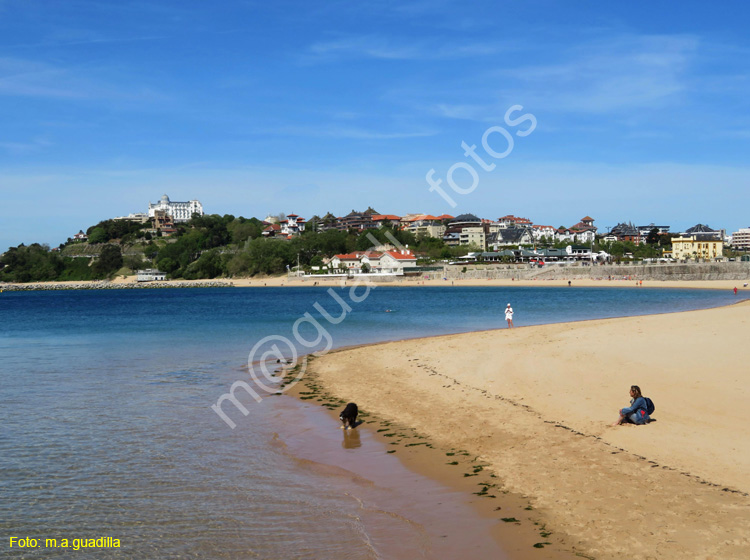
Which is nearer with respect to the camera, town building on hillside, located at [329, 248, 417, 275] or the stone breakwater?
town building on hillside, located at [329, 248, 417, 275]

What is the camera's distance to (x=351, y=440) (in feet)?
37.3

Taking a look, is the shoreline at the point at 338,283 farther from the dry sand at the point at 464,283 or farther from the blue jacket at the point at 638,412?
the blue jacket at the point at 638,412

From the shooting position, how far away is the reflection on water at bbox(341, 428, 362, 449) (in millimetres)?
11027

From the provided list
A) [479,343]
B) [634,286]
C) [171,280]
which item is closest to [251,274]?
[171,280]

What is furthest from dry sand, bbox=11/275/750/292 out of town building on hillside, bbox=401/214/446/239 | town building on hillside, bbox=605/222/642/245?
town building on hillside, bbox=605/222/642/245

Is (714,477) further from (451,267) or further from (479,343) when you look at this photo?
(451,267)

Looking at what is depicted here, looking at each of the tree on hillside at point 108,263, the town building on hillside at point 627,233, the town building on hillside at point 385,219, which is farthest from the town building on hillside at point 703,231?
the tree on hillside at point 108,263

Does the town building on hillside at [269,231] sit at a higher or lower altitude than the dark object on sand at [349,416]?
higher

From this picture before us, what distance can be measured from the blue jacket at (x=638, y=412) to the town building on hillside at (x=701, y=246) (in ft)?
464

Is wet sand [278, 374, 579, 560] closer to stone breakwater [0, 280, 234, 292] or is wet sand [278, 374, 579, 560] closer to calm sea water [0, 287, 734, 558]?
calm sea water [0, 287, 734, 558]

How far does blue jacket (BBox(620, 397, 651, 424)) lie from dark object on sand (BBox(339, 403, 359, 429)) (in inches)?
200

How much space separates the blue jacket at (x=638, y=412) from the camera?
33.5 ft

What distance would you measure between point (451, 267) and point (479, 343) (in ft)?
328

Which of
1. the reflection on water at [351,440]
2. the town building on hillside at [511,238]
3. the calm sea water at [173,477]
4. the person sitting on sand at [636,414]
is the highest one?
the town building on hillside at [511,238]
